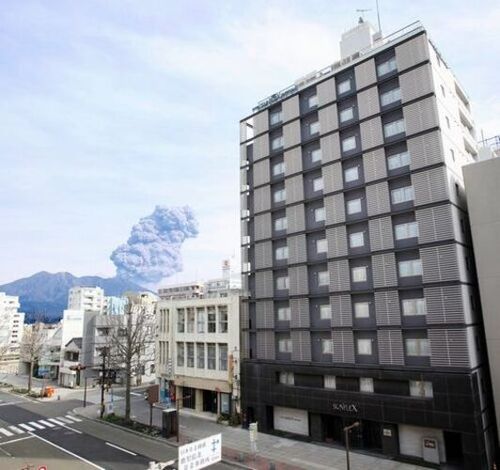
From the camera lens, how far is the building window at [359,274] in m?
33.2

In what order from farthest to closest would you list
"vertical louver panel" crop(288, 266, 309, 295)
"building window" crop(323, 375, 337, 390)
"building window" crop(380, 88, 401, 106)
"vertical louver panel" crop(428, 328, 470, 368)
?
1. "vertical louver panel" crop(288, 266, 309, 295)
2. "building window" crop(323, 375, 337, 390)
3. "building window" crop(380, 88, 401, 106)
4. "vertical louver panel" crop(428, 328, 470, 368)

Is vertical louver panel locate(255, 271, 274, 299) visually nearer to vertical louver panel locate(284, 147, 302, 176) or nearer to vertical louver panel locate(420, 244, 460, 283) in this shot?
vertical louver panel locate(284, 147, 302, 176)

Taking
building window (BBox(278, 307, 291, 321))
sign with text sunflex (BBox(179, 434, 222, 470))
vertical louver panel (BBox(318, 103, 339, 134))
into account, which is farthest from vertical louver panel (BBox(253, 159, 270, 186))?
sign with text sunflex (BBox(179, 434, 222, 470))

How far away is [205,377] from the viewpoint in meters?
43.8

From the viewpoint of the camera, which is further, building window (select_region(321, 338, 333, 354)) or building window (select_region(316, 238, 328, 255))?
building window (select_region(316, 238, 328, 255))

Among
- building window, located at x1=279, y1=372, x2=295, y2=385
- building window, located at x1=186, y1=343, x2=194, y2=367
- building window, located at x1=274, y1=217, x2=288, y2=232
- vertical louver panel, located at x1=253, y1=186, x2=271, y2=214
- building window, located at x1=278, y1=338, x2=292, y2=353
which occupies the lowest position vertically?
building window, located at x1=279, y1=372, x2=295, y2=385

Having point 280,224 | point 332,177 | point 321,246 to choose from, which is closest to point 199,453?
point 321,246

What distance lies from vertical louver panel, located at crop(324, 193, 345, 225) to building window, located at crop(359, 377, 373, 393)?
44.3 ft

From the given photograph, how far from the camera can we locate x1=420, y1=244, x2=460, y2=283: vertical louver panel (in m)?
28.3

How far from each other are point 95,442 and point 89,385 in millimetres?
34640

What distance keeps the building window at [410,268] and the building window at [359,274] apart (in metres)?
3.01

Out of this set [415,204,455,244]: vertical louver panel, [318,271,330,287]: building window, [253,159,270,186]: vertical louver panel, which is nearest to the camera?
[415,204,455,244]: vertical louver panel

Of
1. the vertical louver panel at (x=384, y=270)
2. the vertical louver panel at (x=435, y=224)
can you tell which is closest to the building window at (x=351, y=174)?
the vertical louver panel at (x=435, y=224)

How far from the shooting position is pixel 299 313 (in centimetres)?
3681
